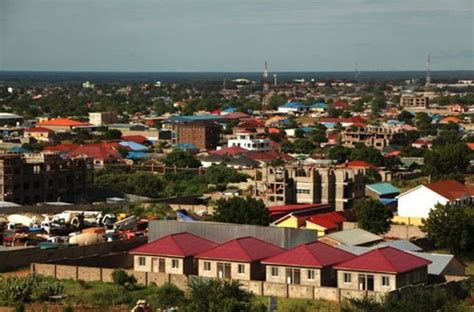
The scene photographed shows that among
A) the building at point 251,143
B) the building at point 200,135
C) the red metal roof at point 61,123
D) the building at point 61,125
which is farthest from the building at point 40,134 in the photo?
the building at point 251,143

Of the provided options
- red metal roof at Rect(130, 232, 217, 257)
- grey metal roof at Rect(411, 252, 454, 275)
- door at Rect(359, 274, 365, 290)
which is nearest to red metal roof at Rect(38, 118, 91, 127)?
red metal roof at Rect(130, 232, 217, 257)

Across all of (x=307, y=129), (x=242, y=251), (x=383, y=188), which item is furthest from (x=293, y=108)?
(x=242, y=251)

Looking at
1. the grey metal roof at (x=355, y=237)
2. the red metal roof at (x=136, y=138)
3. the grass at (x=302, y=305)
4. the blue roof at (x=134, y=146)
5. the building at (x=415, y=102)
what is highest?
the grass at (x=302, y=305)

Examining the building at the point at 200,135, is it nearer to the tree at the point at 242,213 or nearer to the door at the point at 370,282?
the tree at the point at 242,213

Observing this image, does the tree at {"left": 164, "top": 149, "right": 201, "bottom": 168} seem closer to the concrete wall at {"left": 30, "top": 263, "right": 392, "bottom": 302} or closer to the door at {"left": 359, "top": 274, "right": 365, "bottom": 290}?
the concrete wall at {"left": 30, "top": 263, "right": 392, "bottom": 302}

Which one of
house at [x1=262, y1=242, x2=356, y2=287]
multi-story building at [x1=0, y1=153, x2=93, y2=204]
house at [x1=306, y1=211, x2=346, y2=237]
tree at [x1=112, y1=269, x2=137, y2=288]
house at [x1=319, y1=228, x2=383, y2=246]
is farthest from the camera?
multi-story building at [x1=0, y1=153, x2=93, y2=204]

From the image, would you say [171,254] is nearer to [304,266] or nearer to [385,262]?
[304,266]
